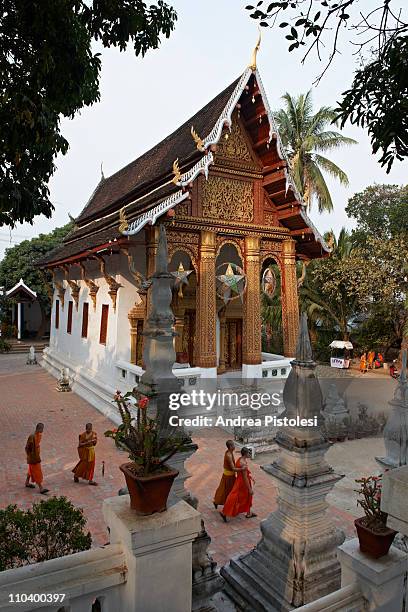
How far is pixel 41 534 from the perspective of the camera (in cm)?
391

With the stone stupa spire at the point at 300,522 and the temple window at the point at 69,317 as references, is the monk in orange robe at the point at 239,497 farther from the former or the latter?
the temple window at the point at 69,317

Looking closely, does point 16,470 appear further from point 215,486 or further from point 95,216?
point 95,216

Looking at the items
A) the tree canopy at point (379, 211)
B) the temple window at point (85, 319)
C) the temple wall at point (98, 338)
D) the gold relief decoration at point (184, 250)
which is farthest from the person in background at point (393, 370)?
the temple window at point (85, 319)

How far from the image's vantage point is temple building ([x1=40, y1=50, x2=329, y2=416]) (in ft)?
34.3

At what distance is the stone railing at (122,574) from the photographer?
2.33 metres

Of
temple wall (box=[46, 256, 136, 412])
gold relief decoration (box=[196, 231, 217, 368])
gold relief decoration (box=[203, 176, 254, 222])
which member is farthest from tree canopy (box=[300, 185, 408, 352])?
temple wall (box=[46, 256, 136, 412])

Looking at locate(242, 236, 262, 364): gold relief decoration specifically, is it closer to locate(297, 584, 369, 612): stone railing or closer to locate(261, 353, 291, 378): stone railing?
locate(261, 353, 291, 378): stone railing

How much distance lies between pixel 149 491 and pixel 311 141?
22536 millimetres

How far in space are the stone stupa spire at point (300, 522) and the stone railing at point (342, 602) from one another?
1238mm

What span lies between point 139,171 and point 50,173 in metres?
10.7

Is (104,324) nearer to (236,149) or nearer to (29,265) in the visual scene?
(236,149)

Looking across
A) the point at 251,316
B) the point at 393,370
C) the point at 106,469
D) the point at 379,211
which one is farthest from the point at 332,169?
the point at 106,469

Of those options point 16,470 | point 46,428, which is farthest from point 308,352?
point 46,428

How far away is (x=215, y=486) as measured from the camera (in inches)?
289
